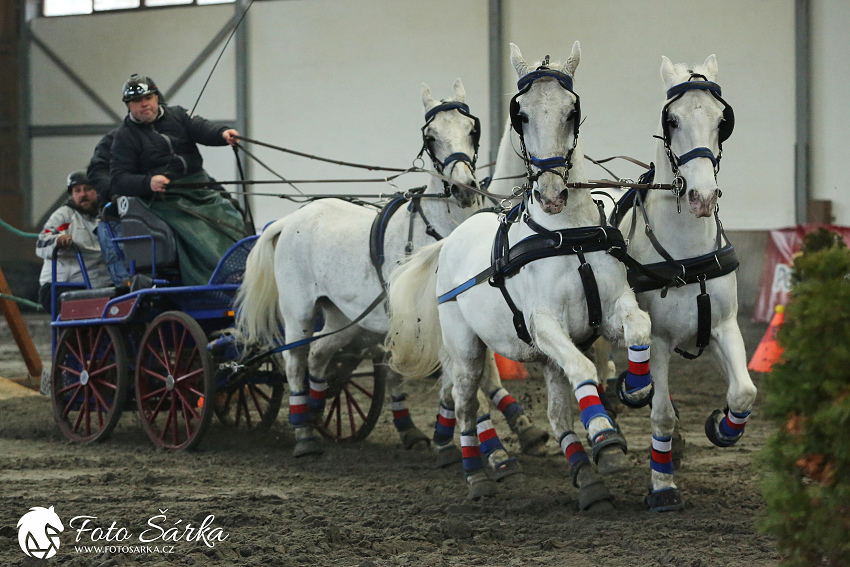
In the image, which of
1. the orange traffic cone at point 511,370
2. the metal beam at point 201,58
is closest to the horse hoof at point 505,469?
the orange traffic cone at point 511,370

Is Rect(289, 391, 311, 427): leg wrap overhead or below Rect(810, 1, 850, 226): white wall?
below

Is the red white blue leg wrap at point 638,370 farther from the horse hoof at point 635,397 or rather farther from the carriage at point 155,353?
the carriage at point 155,353

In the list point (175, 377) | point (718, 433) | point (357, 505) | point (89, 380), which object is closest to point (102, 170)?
point (89, 380)

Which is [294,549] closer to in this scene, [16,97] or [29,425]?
[29,425]

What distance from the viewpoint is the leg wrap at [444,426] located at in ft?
18.5

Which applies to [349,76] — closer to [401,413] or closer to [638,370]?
[401,413]

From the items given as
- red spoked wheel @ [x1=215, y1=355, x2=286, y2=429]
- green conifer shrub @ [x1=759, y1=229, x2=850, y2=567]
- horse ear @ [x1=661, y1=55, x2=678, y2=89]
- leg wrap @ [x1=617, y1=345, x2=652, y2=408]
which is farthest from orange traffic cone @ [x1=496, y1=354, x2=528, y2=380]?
green conifer shrub @ [x1=759, y1=229, x2=850, y2=567]

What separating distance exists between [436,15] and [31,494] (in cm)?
961

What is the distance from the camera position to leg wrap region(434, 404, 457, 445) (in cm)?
563

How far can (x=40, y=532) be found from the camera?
3.96 m

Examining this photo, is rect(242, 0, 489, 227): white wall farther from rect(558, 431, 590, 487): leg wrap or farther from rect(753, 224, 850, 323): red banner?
rect(558, 431, 590, 487): leg wrap

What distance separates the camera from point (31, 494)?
16.0ft

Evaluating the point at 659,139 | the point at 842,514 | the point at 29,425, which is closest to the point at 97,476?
the point at 29,425

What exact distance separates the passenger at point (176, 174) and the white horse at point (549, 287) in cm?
252
